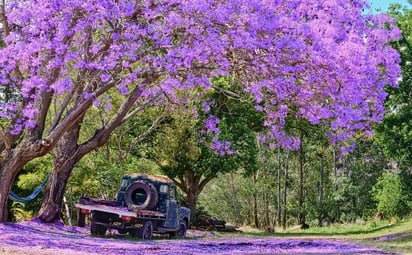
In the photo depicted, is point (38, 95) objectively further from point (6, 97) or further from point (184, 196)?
point (184, 196)

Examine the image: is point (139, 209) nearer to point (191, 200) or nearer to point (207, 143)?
point (207, 143)

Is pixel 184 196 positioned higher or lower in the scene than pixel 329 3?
lower

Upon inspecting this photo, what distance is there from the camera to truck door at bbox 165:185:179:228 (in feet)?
64.8

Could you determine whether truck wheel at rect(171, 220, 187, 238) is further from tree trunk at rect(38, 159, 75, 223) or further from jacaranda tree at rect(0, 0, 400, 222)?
jacaranda tree at rect(0, 0, 400, 222)

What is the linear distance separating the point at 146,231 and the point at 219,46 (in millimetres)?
7515

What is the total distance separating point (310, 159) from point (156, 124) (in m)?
29.3

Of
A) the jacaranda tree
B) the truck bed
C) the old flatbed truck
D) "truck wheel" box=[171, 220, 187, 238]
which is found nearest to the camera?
the jacaranda tree

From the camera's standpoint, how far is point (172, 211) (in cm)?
2008

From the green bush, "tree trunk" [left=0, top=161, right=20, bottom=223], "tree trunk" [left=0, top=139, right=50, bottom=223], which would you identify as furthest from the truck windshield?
the green bush

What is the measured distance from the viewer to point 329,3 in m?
13.1

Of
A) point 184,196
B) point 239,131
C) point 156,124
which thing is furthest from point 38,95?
point 184,196

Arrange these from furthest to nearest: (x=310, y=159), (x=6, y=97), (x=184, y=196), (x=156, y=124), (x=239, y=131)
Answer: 1. (x=310, y=159)
2. (x=184, y=196)
3. (x=239, y=131)
4. (x=156, y=124)
5. (x=6, y=97)

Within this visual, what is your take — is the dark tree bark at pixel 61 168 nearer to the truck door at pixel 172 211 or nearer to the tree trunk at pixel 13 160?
the tree trunk at pixel 13 160

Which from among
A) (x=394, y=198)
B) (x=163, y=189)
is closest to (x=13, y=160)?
(x=163, y=189)
